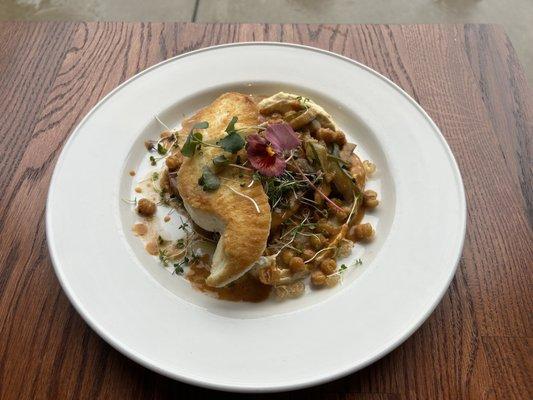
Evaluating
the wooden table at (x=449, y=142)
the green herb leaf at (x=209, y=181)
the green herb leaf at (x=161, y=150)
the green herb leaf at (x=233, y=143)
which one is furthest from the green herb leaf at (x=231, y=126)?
the wooden table at (x=449, y=142)

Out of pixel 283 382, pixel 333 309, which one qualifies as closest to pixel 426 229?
pixel 333 309

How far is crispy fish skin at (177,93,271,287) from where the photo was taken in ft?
5.84

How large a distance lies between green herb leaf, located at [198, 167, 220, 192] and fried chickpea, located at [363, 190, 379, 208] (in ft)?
2.19

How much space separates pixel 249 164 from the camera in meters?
1.96

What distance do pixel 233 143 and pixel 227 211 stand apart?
285 mm

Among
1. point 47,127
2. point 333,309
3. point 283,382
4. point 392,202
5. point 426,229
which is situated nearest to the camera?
point 283,382

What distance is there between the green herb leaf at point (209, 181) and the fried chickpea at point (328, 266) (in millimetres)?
526

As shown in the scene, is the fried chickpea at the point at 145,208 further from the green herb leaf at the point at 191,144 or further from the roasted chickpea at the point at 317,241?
the roasted chickpea at the point at 317,241

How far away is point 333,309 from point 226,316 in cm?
39

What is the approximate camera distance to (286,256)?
1958mm

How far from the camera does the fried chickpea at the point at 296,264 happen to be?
1.89 metres

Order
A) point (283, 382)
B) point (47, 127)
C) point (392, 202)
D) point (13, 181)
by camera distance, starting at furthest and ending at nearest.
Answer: point (47, 127) → point (13, 181) → point (392, 202) → point (283, 382)

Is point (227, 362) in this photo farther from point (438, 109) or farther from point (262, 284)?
point (438, 109)

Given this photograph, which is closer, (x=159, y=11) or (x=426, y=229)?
(x=426, y=229)
